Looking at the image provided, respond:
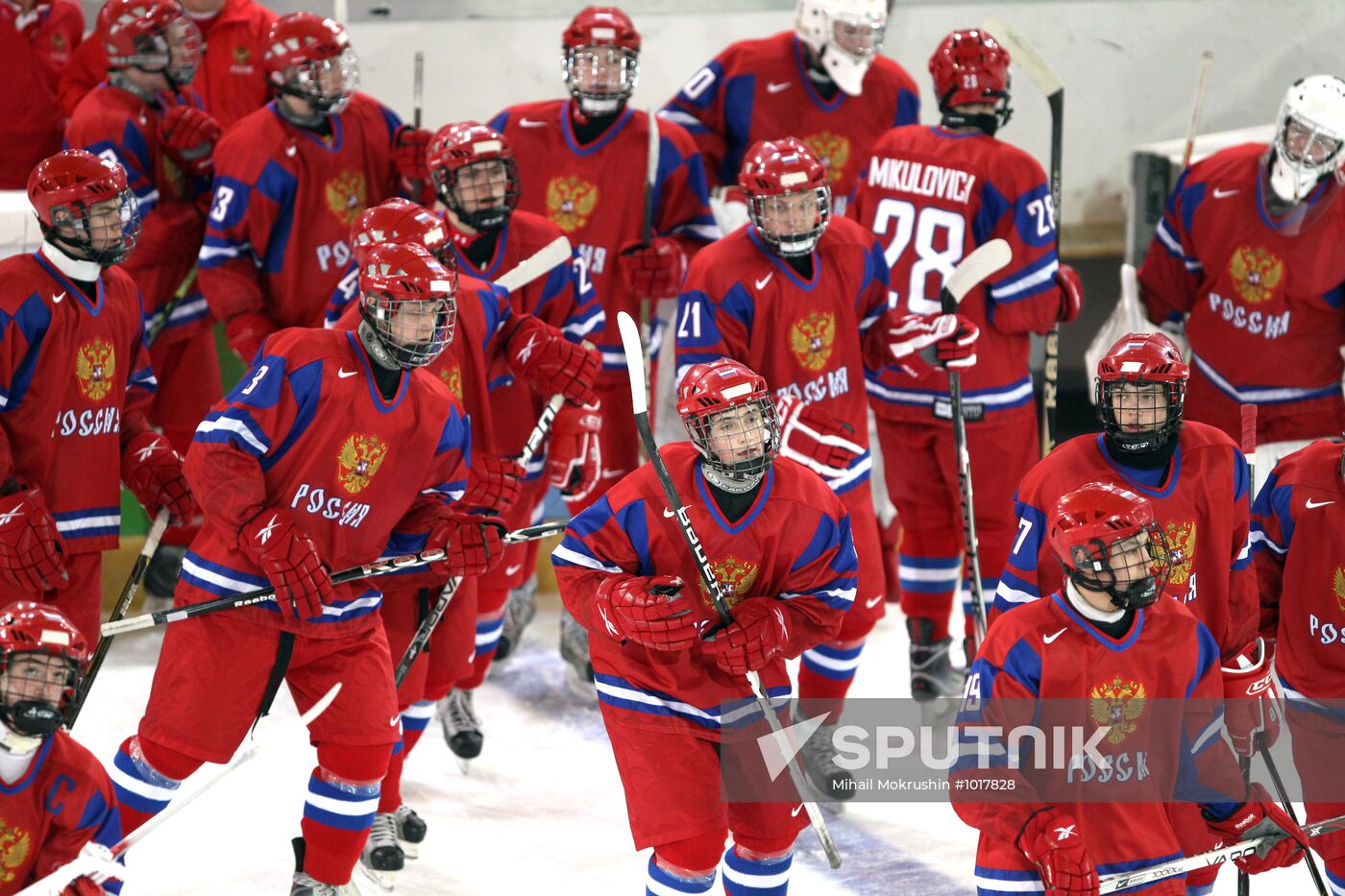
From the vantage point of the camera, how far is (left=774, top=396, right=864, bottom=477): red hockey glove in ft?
13.0

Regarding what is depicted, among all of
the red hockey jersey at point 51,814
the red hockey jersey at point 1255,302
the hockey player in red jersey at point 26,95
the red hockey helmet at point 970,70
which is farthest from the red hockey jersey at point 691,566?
the hockey player in red jersey at point 26,95

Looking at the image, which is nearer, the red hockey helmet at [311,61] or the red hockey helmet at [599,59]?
the red hockey helmet at [311,61]

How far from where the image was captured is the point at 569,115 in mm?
4578

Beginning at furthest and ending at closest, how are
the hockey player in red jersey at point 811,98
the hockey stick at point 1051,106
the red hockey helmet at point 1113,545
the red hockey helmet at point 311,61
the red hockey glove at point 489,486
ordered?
the hockey player in red jersey at point 811,98 → the hockey stick at point 1051,106 → the red hockey helmet at point 311,61 → the red hockey glove at point 489,486 → the red hockey helmet at point 1113,545

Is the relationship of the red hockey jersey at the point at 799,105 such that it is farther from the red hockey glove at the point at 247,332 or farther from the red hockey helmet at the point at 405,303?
the red hockey helmet at the point at 405,303

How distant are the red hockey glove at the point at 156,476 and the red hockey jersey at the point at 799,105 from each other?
181 cm

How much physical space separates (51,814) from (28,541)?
37.2 inches

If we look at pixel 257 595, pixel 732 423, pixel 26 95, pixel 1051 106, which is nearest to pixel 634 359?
pixel 732 423

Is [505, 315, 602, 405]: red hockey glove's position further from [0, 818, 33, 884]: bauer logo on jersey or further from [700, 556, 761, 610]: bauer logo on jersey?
[0, 818, 33, 884]: bauer logo on jersey

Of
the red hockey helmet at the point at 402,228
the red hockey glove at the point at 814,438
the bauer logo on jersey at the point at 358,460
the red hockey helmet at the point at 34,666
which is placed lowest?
the red hockey glove at the point at 814,438

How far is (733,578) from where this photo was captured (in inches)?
128

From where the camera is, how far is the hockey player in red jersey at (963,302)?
4.37 metres

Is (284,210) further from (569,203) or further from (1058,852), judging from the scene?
(1058,852)

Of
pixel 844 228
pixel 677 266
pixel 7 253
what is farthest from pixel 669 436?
pixel 7 253
